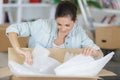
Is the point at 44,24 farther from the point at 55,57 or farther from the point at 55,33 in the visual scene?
the point at 55,57

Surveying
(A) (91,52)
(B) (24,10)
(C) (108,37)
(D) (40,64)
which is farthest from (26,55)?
(B) (24,10)

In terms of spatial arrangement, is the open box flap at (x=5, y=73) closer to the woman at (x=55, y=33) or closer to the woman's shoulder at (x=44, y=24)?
the woman at (x=55, y=33)

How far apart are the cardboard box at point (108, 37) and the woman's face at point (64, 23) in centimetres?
131

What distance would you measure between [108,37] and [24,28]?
1417 mm

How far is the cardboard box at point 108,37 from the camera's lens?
9.59 feet

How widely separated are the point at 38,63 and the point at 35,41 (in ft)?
1.19

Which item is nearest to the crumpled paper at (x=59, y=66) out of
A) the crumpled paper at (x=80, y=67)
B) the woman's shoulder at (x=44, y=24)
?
the crumpled paper at (x=80, y=67)

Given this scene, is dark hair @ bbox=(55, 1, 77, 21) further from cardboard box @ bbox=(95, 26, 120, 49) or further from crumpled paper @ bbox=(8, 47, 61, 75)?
cardboard box @ bbox=(95, 26, 120, 49)

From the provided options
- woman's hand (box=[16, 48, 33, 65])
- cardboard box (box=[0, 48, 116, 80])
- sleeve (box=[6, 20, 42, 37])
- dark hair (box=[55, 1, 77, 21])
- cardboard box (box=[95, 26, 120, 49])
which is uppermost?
dark hair (box=[55, 1, 77, 21])

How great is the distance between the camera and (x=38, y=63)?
140 cm

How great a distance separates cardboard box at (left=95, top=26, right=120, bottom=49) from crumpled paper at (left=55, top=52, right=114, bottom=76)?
1603mm

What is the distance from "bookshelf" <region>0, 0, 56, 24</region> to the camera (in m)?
3.63

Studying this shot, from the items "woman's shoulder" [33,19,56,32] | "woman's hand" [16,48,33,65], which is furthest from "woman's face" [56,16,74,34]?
"woman's hand" [16,48,33,65]

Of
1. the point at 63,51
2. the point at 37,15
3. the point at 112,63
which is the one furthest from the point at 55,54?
the point at 37,15
